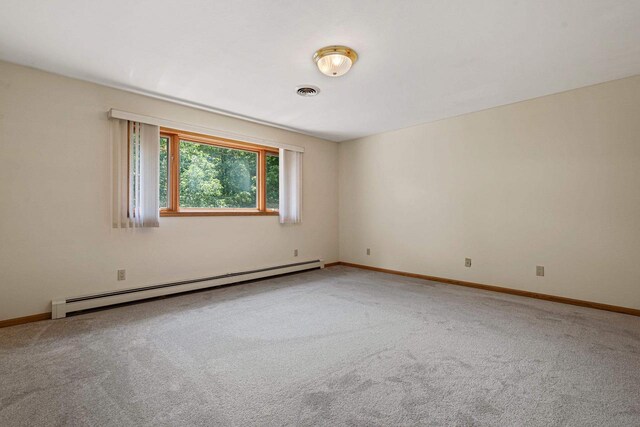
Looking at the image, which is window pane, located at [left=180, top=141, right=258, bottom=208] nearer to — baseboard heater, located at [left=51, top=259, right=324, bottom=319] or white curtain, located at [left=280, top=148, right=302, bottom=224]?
white curtain, located at [left=280, top=148, right=302, bottom=224]

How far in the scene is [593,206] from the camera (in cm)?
321

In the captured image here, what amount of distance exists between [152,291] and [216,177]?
1656 millimetres

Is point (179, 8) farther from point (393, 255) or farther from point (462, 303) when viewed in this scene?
point (393, 255)

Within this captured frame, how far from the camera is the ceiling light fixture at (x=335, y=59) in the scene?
2.47m

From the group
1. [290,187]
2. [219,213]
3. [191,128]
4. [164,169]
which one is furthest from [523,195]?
[164,169]

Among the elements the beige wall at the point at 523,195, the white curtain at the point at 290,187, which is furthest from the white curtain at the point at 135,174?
the beige wall at the point at 523,195

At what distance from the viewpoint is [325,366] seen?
195 centimetres

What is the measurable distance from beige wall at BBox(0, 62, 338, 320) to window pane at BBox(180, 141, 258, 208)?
12.6 inches

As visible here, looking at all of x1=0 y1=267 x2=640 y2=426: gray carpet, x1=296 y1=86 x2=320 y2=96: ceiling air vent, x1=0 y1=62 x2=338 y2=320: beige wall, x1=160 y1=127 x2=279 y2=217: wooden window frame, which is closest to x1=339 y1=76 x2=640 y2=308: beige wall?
x1=0 y1=267 x2=640 y2=426: gray carpet

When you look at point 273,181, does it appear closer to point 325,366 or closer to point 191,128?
point 191,128

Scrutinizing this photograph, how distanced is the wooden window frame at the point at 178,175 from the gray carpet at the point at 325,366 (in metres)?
1.23

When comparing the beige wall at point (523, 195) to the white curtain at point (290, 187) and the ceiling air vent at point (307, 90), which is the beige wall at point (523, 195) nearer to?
the white curtain at point (290, 187)

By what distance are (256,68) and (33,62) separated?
198 cm

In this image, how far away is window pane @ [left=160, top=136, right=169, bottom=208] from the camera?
3697 mm
